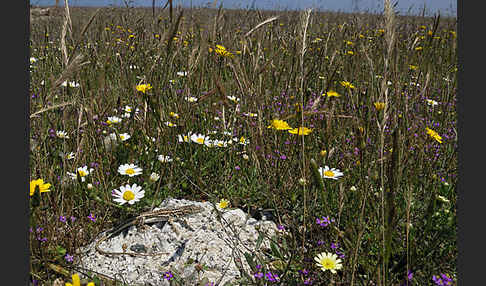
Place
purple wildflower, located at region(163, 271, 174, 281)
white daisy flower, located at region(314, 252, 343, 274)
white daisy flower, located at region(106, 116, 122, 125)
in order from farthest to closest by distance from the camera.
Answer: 1. white daisy flower, located at region(106, 116, 122, 125)
2. purple wildflower, located at region(163, 271, 174, 281)
3. white daisy flower, located at region(314, 252, 343, 274)

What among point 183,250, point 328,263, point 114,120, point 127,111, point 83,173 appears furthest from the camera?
point 127,111

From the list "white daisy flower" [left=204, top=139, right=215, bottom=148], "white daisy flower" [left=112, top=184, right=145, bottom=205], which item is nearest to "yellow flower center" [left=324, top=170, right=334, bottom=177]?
"white daisy flower" [left=204, top=139, right=215, bottom=148]

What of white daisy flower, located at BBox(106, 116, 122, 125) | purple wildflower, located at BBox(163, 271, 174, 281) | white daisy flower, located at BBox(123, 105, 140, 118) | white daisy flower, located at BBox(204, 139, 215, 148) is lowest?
purple wildflower, located at BBox(163, 271, 174, 281)

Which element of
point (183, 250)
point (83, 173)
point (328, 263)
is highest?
point (83, 173)

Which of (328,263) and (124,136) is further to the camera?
(124,136)

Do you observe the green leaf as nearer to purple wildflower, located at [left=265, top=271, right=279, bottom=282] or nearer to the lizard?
the lizard

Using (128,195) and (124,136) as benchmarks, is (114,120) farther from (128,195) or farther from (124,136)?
(128,195)

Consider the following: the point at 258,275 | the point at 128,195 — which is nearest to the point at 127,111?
the point at 128,195

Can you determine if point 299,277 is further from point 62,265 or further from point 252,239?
point 62,265

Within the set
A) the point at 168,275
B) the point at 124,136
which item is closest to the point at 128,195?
the point at 168,275

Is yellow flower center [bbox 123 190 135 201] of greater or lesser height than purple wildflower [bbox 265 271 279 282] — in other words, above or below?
above

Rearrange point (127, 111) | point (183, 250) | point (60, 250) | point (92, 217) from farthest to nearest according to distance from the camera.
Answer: point (127, 111), point (92, 217), point (183, 250), point (60, 250)

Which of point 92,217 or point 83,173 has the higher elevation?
point 83,173

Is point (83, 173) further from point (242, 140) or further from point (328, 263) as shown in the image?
point (328, 263)
